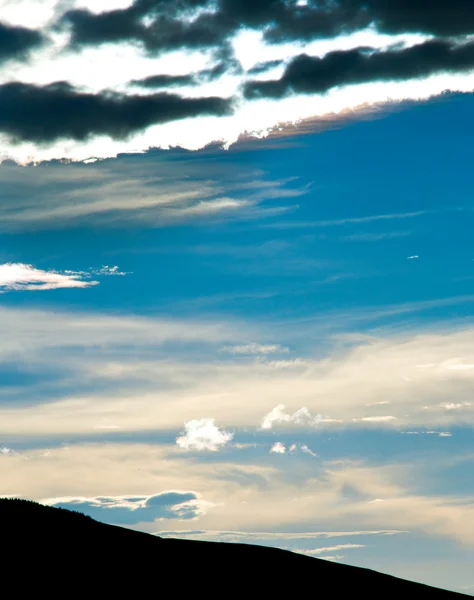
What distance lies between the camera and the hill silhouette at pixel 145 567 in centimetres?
6519

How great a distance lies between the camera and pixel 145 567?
240 ft

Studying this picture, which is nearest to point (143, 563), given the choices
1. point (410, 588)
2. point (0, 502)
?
point (0, 502)

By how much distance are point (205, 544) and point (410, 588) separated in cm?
2382

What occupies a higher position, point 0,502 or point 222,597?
point 0,502

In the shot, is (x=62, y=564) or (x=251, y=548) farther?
(x=251, y=548)

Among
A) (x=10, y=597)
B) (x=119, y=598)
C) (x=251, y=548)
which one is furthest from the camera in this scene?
(x=251, y=548)

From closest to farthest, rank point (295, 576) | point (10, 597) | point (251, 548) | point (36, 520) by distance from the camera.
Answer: point (10, 597) → point (36, 520) → point (295, 576) → point (251, 548)

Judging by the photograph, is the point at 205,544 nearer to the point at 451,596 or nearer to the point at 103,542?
the point at 103,542

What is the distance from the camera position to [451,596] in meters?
90.4

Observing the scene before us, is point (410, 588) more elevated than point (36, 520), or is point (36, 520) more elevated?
point (36, 520)

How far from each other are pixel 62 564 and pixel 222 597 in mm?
14436

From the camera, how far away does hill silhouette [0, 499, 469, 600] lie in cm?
6519

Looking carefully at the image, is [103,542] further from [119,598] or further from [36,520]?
[119,598]

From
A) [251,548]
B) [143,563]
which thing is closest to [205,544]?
[251,548]
